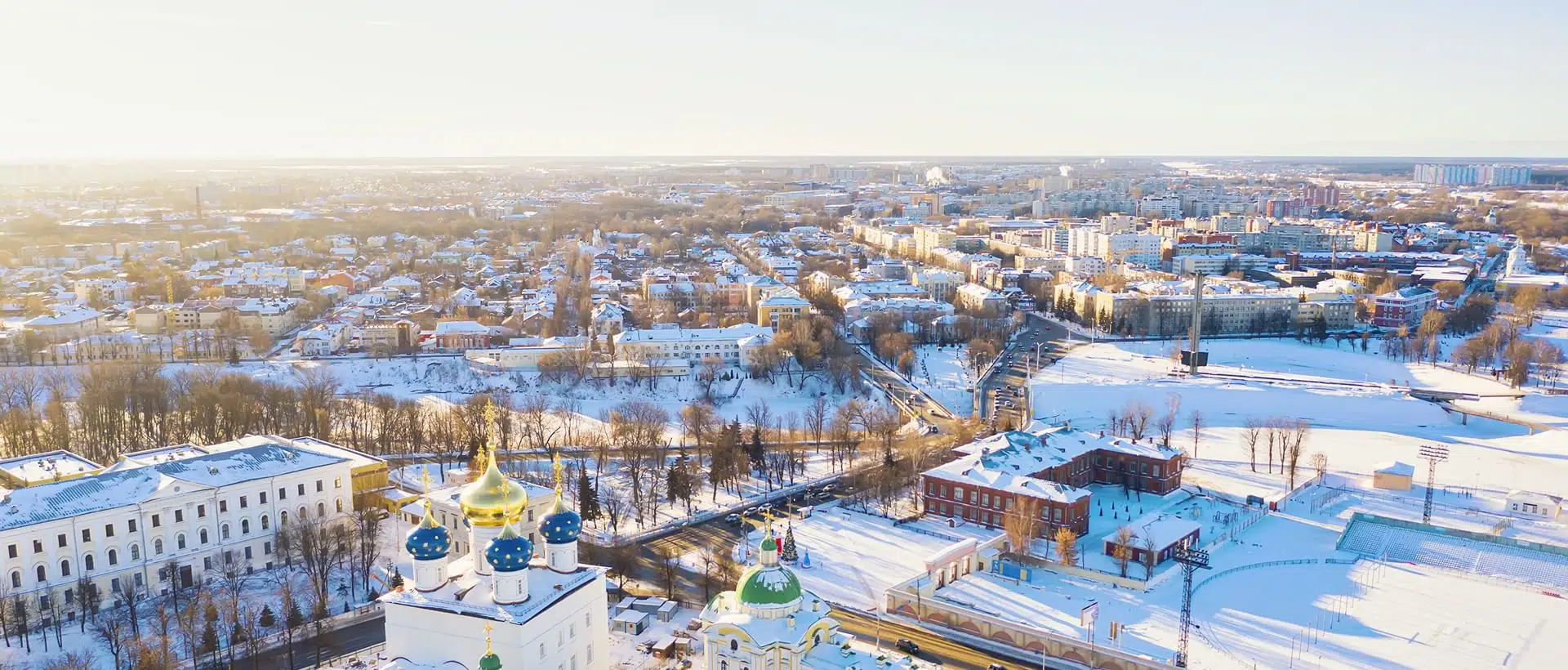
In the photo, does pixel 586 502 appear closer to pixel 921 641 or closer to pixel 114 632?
pixel 921 641

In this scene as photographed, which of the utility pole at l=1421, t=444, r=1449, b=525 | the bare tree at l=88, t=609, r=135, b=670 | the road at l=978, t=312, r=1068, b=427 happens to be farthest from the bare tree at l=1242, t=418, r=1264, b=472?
the bare tree at l=88, t=609, r=135, b=670

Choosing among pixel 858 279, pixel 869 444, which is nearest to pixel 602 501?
pixel 869 444

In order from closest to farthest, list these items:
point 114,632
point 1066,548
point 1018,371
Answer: point 114,632 < point 1066,548 < point 1018,371

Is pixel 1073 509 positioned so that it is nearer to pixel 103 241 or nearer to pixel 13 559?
pixel 13 559

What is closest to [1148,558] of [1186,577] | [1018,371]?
[1186,577]

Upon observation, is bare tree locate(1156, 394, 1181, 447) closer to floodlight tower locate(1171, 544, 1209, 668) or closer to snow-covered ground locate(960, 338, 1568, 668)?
snow-covered ground locate(960, 338, 1568, 668)

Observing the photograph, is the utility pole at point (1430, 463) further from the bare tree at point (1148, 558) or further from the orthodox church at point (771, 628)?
the orthodox church at point (771, 628)
